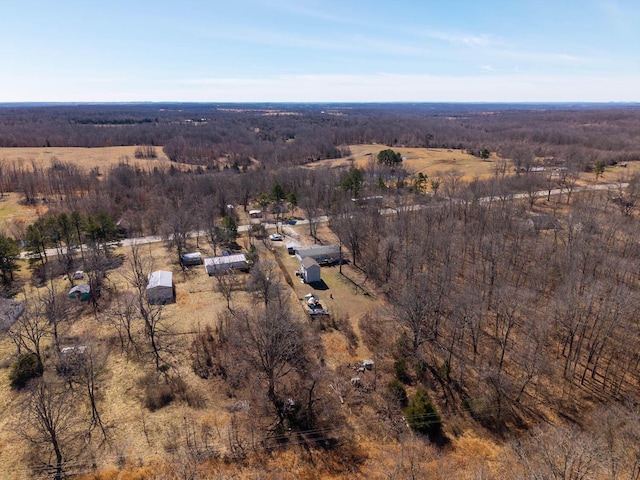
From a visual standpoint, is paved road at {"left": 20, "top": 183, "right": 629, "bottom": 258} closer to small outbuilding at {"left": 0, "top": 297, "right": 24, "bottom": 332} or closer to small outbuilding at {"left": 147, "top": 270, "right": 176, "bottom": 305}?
small outbuilding at {"left": 147, "top": 270, "right": 176, "bottom": 305}

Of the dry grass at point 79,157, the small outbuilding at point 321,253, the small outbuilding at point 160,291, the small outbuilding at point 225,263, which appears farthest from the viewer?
the dry grass at point 79,157

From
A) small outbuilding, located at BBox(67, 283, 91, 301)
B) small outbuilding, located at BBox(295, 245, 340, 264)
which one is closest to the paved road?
small outbuilding, located at BBox(67, 283, 91, 301)

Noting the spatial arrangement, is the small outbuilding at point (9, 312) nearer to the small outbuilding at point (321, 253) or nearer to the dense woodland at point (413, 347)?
the dense woodland at point (413, 347)

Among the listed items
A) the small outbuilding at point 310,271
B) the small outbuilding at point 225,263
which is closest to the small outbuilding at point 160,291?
the small outbuilding at point 225,263

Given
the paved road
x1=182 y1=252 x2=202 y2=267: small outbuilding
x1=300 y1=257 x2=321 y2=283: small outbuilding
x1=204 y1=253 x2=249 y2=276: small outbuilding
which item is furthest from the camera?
the paved road

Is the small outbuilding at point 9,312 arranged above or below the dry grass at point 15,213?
below

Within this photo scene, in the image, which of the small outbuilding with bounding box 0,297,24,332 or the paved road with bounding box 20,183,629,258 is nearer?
the small outbuilding with bounding box 0,297,24,332

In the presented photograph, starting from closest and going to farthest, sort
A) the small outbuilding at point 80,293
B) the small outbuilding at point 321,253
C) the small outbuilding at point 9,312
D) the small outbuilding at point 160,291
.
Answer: the small outbuilding at point 9,312 → the small outbuilding at point 160,291 → the small outbuilding at point 80,293 → the small outbuilding at point 321,253

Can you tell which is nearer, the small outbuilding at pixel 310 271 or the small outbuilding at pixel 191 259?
the small outbuilding at pixel 310 271
